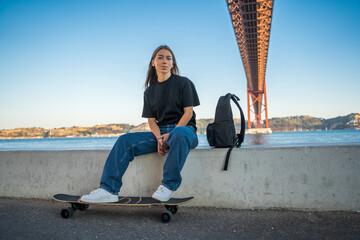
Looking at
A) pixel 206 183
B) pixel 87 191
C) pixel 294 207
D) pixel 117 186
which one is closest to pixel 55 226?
pixel 117 186

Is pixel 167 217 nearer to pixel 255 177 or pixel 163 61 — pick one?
pixel 255 177

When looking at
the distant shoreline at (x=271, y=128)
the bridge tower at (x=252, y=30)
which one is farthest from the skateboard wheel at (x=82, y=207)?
the distant shoreline at (x=271, y=128)

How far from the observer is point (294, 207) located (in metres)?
1.67

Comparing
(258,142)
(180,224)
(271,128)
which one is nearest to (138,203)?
(180,224)

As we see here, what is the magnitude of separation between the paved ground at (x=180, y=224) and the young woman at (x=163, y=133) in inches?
6.7

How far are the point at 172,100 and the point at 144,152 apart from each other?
448mm

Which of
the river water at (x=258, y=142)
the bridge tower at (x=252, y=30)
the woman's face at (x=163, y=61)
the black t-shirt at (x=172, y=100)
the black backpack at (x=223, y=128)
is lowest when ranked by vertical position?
the river water at (x=258, y=142)

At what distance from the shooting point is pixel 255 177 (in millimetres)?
1717

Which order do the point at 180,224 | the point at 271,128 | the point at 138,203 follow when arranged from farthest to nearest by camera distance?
the point at 271,128, the point at 138,203, the point at 180,224

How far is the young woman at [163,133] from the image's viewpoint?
1559mm

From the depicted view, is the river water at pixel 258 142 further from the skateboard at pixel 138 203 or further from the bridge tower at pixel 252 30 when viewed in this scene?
the bridge tower at pixel 252 30

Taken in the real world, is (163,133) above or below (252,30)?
below

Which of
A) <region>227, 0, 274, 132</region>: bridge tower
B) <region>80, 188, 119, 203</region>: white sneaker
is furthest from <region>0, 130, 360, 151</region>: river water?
<region>227, 0, 274, 132</region>: bridge tower

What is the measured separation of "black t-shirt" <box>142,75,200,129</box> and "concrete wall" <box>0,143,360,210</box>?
307mm
